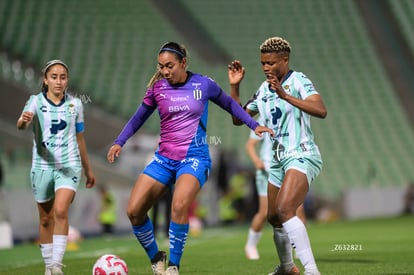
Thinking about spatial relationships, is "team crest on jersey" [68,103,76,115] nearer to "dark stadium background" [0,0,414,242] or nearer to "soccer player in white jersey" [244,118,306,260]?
"soccer player in white jersey" [244,118,306,260]

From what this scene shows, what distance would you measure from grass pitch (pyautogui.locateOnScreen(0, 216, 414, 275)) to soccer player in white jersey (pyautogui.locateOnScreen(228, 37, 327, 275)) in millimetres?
1354

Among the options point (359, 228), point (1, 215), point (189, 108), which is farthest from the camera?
point (359, 228)

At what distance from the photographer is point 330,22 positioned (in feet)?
108

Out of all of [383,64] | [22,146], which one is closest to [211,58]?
[383,64]

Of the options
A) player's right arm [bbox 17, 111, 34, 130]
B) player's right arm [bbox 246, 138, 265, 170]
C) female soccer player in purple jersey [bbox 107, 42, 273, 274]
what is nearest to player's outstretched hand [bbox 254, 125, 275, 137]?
female soccer player in purple jersey [bbox 107, 42, 273, 274]

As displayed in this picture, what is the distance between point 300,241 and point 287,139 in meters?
0.96

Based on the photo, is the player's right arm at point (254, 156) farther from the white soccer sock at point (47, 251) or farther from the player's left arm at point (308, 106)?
the player's left arm at point (308, 106)

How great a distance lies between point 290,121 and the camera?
8188 mm

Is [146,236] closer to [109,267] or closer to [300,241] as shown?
[109,267]

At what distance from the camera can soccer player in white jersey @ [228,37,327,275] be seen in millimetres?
7742

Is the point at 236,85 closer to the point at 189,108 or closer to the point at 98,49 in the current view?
the point at 189,108

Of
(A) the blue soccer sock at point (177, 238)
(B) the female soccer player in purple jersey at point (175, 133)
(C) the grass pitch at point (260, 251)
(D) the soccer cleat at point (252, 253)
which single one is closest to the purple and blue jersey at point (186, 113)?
(B) the female soccer player in purple jersey at point (175, 133)

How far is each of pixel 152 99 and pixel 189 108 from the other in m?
0.42

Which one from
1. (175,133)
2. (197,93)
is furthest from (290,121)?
(175,133)
